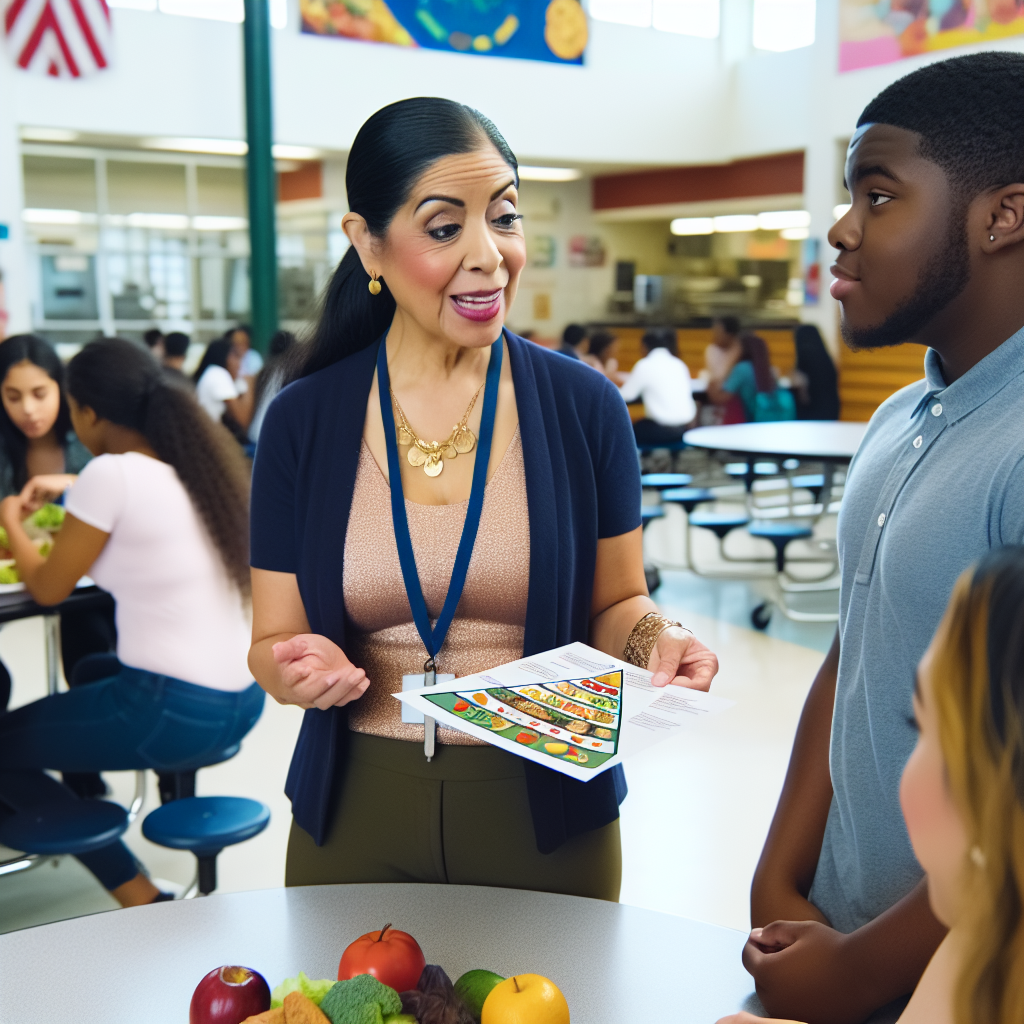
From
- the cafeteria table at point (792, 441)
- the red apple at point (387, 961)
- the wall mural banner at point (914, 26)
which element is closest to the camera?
the red apple at point (387, 961)

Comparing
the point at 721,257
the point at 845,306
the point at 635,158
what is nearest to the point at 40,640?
the point at 845,306

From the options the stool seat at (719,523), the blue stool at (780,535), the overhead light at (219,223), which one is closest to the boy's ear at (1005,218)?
the blue stool at (780,535)

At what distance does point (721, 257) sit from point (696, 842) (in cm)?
1395

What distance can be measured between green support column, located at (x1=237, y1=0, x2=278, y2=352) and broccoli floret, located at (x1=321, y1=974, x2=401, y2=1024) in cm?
939

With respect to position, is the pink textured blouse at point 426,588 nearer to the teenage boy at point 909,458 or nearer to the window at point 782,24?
the teenage boy at point 909,458

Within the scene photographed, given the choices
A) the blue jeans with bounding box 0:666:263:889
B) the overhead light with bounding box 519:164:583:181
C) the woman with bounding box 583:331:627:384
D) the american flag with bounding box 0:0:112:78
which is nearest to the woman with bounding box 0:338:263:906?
the blue jeans with bounding box 0:666:263:889

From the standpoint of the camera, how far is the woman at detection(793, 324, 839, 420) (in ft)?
33.2

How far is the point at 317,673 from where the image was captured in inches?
57.4

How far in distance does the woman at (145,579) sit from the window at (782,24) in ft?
37.3

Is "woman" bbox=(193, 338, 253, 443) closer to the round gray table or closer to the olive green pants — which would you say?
the olive green pants

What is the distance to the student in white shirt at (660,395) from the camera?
932 cm

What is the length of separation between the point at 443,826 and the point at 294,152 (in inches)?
446

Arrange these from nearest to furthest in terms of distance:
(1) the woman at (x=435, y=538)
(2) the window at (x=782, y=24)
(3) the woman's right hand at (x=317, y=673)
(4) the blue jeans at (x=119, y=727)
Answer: (3) the woman's right hand at (x=317, y=673) < (1) the woman at (x=435, y=538) < (4) the blue jeans at (x=119, y=727) < (2) the window at (x=782, y=24)

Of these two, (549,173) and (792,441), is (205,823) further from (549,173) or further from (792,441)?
(549,173)
